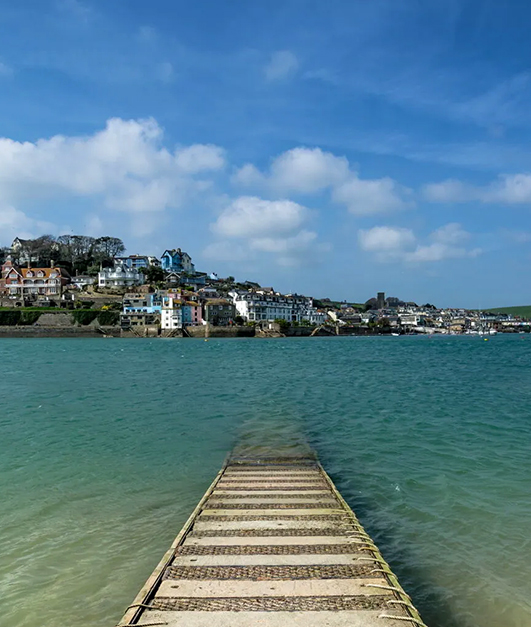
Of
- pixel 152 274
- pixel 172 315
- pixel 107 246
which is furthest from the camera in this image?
pixel 107 246

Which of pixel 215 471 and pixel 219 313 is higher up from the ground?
pixel 219 313

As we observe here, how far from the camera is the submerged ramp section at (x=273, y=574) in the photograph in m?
4.12

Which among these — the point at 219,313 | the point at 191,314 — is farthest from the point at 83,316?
the point at 219,313

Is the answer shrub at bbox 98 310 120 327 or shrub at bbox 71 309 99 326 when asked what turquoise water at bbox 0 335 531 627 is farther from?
shrub at bbox 71 309 99 326

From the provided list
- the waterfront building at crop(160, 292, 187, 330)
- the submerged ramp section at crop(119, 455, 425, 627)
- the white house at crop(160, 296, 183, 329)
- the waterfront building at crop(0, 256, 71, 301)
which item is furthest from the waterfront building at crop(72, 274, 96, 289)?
the submerged ramp section at crop(119, 455, 425, 627)

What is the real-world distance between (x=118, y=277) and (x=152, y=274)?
1288cm

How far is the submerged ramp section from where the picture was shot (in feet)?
13.5

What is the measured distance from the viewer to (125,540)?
685 cm

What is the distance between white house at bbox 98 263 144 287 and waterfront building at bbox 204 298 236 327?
26.6 meters

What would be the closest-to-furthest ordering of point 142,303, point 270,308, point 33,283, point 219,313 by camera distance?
point 142,303 < point 219,313 < point 33,283 < point 270,308

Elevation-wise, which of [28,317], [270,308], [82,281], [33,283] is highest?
[82,281]

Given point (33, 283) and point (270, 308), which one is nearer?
point (33, 283)

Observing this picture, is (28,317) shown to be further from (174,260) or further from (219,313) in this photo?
(174,260)

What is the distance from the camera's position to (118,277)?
126 metres
